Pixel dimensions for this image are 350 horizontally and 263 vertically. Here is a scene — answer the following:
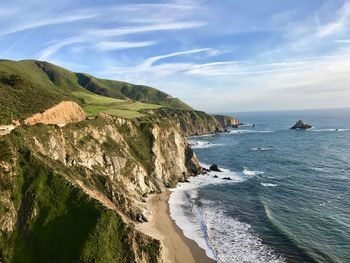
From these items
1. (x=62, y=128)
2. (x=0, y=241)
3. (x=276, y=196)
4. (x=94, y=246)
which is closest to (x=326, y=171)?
(x=276, y=196)

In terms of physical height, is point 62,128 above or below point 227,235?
above

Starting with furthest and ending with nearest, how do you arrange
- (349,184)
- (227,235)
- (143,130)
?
(143,130), (349,184), (227,235)

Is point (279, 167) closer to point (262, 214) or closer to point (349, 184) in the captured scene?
point (349, 184)

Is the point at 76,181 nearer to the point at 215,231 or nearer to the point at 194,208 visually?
the point at 215,231

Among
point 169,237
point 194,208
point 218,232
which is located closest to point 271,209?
point 194,208

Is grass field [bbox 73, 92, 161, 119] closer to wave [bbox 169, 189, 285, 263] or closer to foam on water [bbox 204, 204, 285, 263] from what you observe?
wave [bbox 169, 189, 285, 263]

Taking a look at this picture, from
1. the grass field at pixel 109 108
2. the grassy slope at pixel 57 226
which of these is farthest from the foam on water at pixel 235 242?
the grass field at pixel 109 108

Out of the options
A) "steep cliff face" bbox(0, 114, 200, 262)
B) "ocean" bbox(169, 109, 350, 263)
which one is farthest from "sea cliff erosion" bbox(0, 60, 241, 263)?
"ocean" bbox(169, 109, 350, 263)
